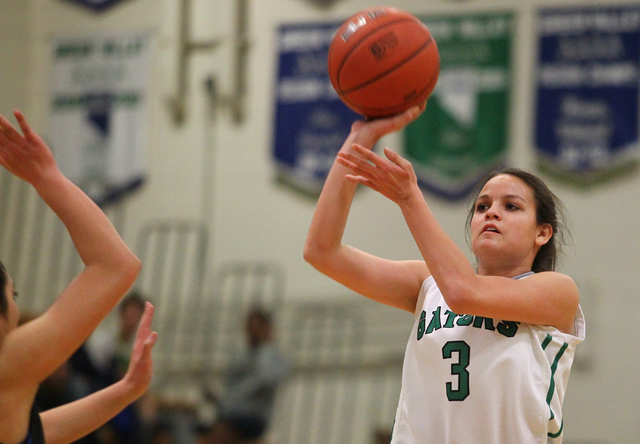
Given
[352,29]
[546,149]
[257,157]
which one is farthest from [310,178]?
[352,29]

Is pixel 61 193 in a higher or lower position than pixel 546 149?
lower

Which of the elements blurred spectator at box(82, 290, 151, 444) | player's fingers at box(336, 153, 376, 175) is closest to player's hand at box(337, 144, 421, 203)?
player's fingers at box(336, 153, 376, 175)

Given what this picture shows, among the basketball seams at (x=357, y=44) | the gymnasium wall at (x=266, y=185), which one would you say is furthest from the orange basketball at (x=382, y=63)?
the gymnasium wall at (x=266, y=185)

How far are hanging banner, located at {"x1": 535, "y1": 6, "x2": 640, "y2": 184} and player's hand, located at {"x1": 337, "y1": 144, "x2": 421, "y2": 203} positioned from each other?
5.41 metres

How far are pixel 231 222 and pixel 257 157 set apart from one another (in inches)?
29.4

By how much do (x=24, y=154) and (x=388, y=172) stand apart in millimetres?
911

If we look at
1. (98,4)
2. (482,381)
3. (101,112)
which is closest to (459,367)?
(482,381)

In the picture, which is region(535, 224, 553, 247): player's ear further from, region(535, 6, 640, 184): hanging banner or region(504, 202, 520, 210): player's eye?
region(535, 6, 640, 184): hanging banner

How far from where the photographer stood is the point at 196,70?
8375mm

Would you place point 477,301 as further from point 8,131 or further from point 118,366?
point 118,366

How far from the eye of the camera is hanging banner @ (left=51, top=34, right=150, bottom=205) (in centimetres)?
841

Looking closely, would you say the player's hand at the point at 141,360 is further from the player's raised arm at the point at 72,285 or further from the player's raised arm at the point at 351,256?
the player's raised arm at the point at 351,256

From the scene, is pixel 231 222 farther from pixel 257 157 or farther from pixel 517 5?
pixel 517 5

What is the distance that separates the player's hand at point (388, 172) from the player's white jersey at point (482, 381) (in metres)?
0.43
